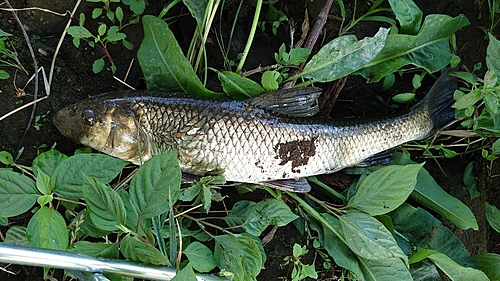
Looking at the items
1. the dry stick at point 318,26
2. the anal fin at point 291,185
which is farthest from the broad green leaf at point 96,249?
the dry stick at point 318,26

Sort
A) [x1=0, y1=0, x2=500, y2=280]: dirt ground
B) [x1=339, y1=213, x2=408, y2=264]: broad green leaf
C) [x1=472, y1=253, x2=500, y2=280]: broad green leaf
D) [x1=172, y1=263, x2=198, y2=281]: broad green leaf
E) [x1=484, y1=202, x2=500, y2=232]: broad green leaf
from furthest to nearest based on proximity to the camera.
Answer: [x1=484, y1=202, x2=500, y2=232]: broad green leaf
[x1=472, y1=253, x2=500, y2=280]: broad green leaf
[x1=0, y1=0, x2=500, y2=280]: dirt ground
[x1=339, y1=213, x2=408, y2=264]: broad green leaf
[x1=172, y1=263, x2=198, y2=281]: broad green leaf

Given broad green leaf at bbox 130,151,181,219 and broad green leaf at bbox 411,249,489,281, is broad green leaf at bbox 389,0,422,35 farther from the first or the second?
broad green leaf at bbox 130,151,181,219

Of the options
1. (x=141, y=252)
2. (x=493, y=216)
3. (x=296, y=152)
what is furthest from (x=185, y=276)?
(x=493, y=216)

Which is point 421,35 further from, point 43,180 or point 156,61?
point 43,180

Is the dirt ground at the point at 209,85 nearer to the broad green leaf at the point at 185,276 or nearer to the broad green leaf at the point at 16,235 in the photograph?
the broad green leaf at the point at 16,235

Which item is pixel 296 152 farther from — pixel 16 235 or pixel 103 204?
pixel 16 235

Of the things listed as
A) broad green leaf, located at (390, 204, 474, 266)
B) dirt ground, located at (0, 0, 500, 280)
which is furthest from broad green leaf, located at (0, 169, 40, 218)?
broad green leaf, located at (390, 204, 474, 266)
